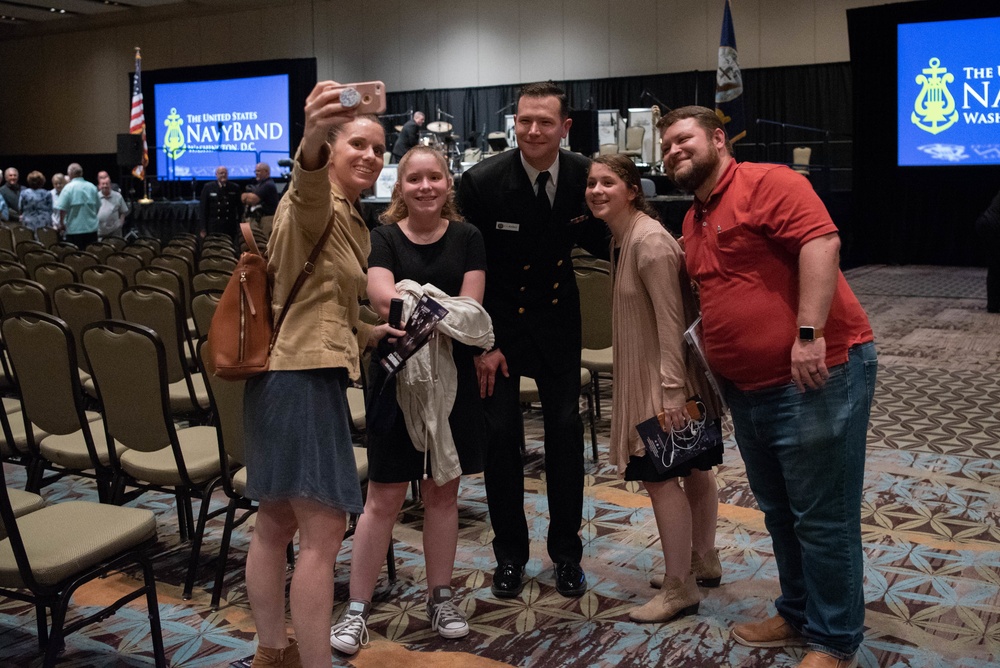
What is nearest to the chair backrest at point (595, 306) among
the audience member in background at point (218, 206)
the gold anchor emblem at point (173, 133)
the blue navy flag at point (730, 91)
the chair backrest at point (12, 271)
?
the chair backrest at point (12, 271)

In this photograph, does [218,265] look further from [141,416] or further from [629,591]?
Result: [629,591]

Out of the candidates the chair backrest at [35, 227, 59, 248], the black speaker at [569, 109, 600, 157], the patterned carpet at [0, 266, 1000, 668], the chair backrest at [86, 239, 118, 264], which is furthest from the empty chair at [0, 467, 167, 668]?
the chair backrest at [35, 227, 59, 248]

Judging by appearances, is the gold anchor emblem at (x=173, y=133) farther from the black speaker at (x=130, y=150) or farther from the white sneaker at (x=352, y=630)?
the white sneaker at (x=352, y=630)

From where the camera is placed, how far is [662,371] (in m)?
2.64

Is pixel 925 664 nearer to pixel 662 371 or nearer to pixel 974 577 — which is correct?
pixel 974 577

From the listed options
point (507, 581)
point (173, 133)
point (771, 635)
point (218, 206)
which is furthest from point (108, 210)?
point (771, 635)

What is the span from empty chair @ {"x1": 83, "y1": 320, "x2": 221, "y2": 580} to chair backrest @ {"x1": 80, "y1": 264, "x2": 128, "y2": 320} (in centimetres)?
249

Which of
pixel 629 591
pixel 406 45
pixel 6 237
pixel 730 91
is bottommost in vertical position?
pixel 629 591

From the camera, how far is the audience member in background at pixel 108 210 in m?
13.0

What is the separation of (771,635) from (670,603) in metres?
0.31

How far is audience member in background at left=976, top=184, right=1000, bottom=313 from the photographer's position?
8.54 meters

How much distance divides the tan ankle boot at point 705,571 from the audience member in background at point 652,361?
17 cm

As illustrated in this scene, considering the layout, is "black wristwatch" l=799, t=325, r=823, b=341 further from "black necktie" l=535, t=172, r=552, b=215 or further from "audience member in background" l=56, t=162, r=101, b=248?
"audience member in background" l=56, t=162, r=101, b=248

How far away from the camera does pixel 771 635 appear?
262 centimetres
